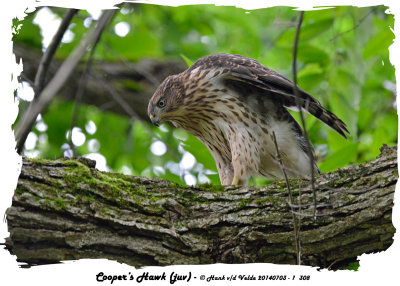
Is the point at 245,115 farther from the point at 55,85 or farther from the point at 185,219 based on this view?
the point at 55,85

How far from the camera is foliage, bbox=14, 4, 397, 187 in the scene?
346 cm

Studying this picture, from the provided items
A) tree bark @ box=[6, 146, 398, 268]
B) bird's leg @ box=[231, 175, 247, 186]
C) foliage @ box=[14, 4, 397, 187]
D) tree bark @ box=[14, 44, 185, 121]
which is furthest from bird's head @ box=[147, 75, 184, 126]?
tree bark @ box=[14, 44, 185, 121]

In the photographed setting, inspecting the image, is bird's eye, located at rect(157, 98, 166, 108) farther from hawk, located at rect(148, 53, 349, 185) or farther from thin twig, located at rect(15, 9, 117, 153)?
thin twig, located at rect(15, 9, 117, 153)

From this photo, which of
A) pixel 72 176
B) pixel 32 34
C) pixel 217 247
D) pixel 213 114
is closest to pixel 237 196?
pixel 217 247

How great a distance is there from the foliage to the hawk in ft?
0.51

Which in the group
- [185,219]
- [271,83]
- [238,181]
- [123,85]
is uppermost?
[123,85]

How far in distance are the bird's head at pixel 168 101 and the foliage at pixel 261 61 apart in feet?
0.64

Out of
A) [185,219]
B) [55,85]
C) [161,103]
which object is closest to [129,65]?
[161,103]

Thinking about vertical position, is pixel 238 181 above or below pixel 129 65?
below

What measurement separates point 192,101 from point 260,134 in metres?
0.67

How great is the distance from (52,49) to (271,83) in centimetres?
154

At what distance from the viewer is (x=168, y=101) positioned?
162 inches

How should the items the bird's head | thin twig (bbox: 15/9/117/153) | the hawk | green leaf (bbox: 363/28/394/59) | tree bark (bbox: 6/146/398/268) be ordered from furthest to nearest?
the bird's head → the hawk → green leaf (bbox: 363/28/394/59) → tree bark (bbox: 6/146/398/268) → thin twig (bbox: 15/9/117/153)

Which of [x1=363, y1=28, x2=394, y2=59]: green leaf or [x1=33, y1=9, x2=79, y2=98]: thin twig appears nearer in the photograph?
[x1=33, y1=9, x2=79, y2=98]: thin twig
